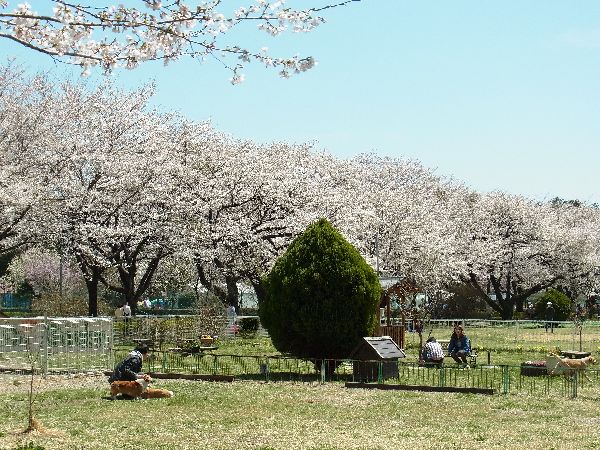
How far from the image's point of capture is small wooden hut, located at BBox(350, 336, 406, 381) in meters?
20.7

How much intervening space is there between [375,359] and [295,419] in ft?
21.1

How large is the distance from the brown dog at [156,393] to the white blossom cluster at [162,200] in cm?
1525

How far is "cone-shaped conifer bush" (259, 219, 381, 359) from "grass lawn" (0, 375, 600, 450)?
2043 mm

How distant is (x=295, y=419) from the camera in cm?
1470

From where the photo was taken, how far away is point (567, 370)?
66.9 feet

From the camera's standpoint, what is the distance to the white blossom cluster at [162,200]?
34906mm

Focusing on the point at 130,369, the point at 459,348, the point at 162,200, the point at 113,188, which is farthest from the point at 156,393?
the point at 162,200

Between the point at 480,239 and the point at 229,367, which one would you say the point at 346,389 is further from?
the point at 480,239

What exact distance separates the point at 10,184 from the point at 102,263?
519cm

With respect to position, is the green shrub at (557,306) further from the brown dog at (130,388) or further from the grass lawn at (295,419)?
the brown dog at (130,388)

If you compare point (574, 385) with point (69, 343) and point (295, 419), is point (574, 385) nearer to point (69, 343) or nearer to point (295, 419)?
point (295, 419)

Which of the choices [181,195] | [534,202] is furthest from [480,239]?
[181,195]

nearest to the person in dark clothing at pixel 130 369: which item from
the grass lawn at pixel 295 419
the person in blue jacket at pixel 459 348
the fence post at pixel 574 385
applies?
the grass lawn at pixel 295 419

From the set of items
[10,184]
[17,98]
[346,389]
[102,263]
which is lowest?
[346,389]
